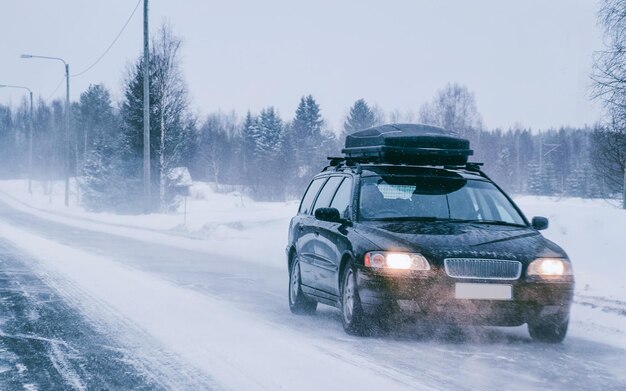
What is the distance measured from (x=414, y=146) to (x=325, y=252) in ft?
4.70

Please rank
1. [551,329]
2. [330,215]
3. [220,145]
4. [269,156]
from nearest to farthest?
[551,329]
[330,215]
[269,156]
[220,145]

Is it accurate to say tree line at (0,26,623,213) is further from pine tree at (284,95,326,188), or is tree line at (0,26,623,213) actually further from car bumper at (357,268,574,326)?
car bumper at (357,268,574,326)

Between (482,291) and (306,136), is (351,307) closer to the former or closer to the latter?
(482,291)

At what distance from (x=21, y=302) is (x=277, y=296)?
10.3 feet

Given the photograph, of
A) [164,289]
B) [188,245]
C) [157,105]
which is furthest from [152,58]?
[164,289]

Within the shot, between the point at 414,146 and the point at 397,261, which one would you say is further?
the point at 414,146

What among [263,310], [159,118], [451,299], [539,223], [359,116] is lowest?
[263,310]

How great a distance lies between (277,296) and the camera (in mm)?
10797

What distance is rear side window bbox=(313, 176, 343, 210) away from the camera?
901 centimetres

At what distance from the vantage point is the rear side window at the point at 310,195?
32.0ft

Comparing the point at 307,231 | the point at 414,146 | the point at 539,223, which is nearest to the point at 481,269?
the point at 539,223

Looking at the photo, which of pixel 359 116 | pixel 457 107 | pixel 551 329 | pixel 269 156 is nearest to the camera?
pixel 551 329

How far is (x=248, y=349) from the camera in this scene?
6.50m

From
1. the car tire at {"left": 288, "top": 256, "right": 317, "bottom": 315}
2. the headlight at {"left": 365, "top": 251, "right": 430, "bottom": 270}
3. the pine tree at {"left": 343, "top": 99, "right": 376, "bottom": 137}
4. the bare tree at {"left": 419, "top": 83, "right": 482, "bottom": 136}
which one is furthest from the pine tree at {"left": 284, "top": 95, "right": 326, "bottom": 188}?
the headlight at {"left": 365, "top": 251, "right": 430, "bottom": 270}
